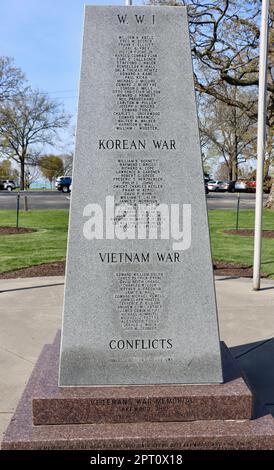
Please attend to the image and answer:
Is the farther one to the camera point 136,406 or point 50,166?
point 50,166

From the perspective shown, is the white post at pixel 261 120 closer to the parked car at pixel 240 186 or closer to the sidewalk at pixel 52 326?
the sidewalk at pixel 52 326

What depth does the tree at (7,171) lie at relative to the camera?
7044cm

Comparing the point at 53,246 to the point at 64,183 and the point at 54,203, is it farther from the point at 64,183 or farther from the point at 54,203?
the point at 64,183

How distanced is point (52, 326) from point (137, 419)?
8.54 ft

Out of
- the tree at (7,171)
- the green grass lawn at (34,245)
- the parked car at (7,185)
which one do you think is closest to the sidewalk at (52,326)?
the green grass lawn at (34,245)

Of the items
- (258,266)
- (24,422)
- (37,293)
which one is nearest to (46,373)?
(24,422)

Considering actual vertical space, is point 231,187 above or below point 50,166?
below

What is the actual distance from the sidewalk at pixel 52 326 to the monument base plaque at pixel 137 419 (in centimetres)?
48

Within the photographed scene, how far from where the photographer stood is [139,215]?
328 cm

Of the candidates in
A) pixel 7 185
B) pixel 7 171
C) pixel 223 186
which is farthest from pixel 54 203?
pixel 7 171

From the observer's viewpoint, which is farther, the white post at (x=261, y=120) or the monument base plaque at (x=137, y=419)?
the white post at (x=261, y=120)

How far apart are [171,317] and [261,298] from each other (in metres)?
3.75

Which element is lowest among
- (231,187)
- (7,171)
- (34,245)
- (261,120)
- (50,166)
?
(34,245)

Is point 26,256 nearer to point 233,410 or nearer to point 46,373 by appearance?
point 46,373
